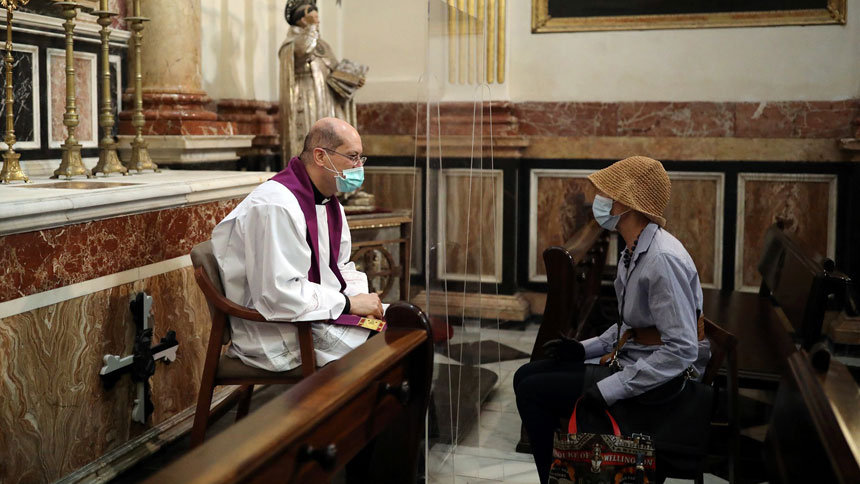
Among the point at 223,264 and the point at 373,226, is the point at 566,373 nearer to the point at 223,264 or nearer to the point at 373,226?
the point at 223,264

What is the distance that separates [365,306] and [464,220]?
0.52 m

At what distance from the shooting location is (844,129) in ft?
19.0

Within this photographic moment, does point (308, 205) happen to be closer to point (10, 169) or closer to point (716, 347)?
point (10, 169)

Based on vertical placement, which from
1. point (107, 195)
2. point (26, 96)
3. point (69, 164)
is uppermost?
point (26, 96)

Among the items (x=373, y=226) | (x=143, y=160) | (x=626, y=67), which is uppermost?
(x=626, y=67)

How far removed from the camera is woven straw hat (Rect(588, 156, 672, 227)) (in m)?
2.92

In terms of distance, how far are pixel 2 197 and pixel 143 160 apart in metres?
1.55

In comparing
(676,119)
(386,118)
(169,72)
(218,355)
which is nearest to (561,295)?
(218,355)

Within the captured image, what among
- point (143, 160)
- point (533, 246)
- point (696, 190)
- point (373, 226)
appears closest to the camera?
point (143, 160)

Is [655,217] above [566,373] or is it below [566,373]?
above

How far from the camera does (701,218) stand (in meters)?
6.12

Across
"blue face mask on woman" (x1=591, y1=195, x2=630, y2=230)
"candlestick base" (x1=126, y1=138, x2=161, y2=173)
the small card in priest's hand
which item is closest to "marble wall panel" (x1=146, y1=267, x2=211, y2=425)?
"candlestick base" (x1=126, y1=138, x2=161, y2=173)

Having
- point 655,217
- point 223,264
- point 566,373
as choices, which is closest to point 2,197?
point 223,264

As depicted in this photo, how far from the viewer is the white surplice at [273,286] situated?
3.14 meters
